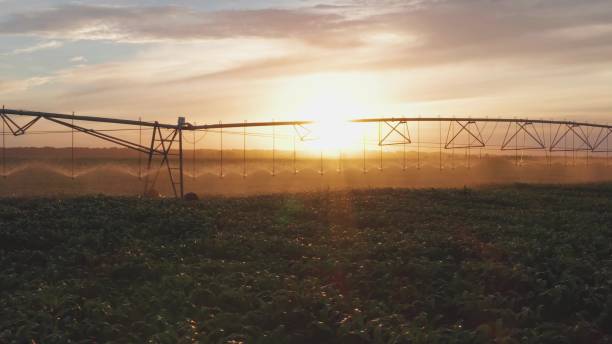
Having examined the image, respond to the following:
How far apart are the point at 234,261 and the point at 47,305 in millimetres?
6940

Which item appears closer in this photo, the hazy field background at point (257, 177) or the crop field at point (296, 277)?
the crop field at point (296, 277)

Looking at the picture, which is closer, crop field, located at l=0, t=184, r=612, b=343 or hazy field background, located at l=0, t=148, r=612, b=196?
crop field, located at l=0, t=184, r=612, b=343

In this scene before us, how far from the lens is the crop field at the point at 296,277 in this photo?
13883 millimetres

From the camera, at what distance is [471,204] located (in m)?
41.4

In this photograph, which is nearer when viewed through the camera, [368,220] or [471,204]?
[368,220]

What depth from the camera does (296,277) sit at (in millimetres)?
18672

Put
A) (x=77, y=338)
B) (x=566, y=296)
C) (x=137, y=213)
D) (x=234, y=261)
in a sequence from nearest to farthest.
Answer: (x=77, y=338)
(x=566, y=296)
(x=234, y=261)
(x=137, y=213)

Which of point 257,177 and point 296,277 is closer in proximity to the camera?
point 296,277

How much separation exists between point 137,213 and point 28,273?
11.7 metres

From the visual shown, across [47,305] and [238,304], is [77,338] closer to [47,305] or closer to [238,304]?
[47,305]

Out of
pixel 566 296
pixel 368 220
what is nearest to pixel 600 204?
pixel 368 220

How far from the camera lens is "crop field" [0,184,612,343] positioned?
1388 centimetres

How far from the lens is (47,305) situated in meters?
15.6

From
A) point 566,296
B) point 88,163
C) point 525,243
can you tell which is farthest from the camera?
point 88,163
